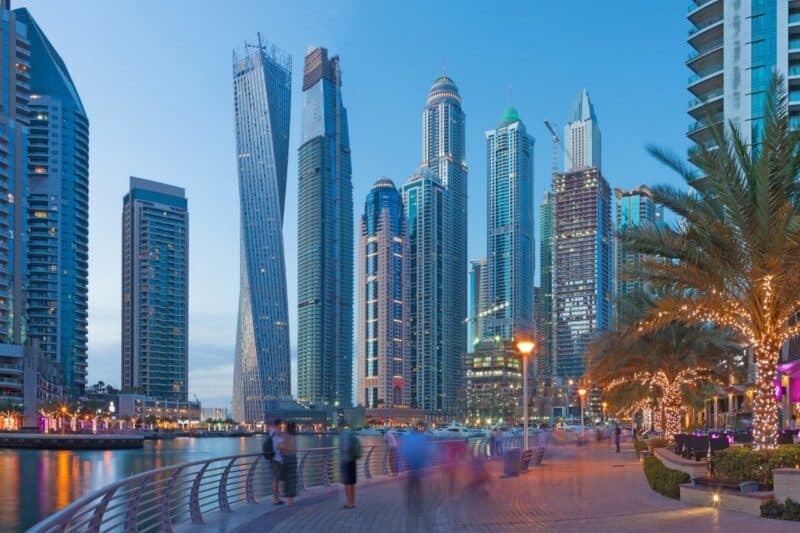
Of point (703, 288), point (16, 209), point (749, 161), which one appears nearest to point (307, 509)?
point (703, 288)

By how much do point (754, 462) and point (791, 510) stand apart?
1.91 meters

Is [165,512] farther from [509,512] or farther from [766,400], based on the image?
[766,400]

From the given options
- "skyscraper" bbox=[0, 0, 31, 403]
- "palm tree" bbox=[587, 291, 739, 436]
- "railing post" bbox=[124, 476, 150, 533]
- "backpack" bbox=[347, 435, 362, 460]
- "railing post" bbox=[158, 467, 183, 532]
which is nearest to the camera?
"railing post" bbox=[124, 476, 150, 533]

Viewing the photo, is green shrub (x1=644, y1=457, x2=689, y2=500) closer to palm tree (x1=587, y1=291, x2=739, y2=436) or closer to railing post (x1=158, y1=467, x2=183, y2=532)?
railing post (x1=158, y1=467, x2=183, y2=532)

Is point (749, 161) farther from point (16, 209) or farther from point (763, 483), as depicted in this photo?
point (16, 209)

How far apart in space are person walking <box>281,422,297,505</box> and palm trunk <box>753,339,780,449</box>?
904cm

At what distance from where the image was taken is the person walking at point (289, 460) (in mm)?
16125

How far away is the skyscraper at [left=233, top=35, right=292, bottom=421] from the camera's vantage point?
17812 centimetres

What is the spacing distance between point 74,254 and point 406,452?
18494 cm

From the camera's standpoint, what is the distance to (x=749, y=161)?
16.8 m

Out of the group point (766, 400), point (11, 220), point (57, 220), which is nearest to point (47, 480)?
point (766, 400)

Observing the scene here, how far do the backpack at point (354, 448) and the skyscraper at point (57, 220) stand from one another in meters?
173

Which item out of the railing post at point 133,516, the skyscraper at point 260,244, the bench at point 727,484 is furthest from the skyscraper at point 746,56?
the skyscraper at point 260,244

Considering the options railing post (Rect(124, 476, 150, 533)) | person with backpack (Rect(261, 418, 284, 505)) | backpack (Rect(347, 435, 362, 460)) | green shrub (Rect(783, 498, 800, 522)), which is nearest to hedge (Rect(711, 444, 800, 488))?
green shrub (Rect(783, 498, 800, 522))
